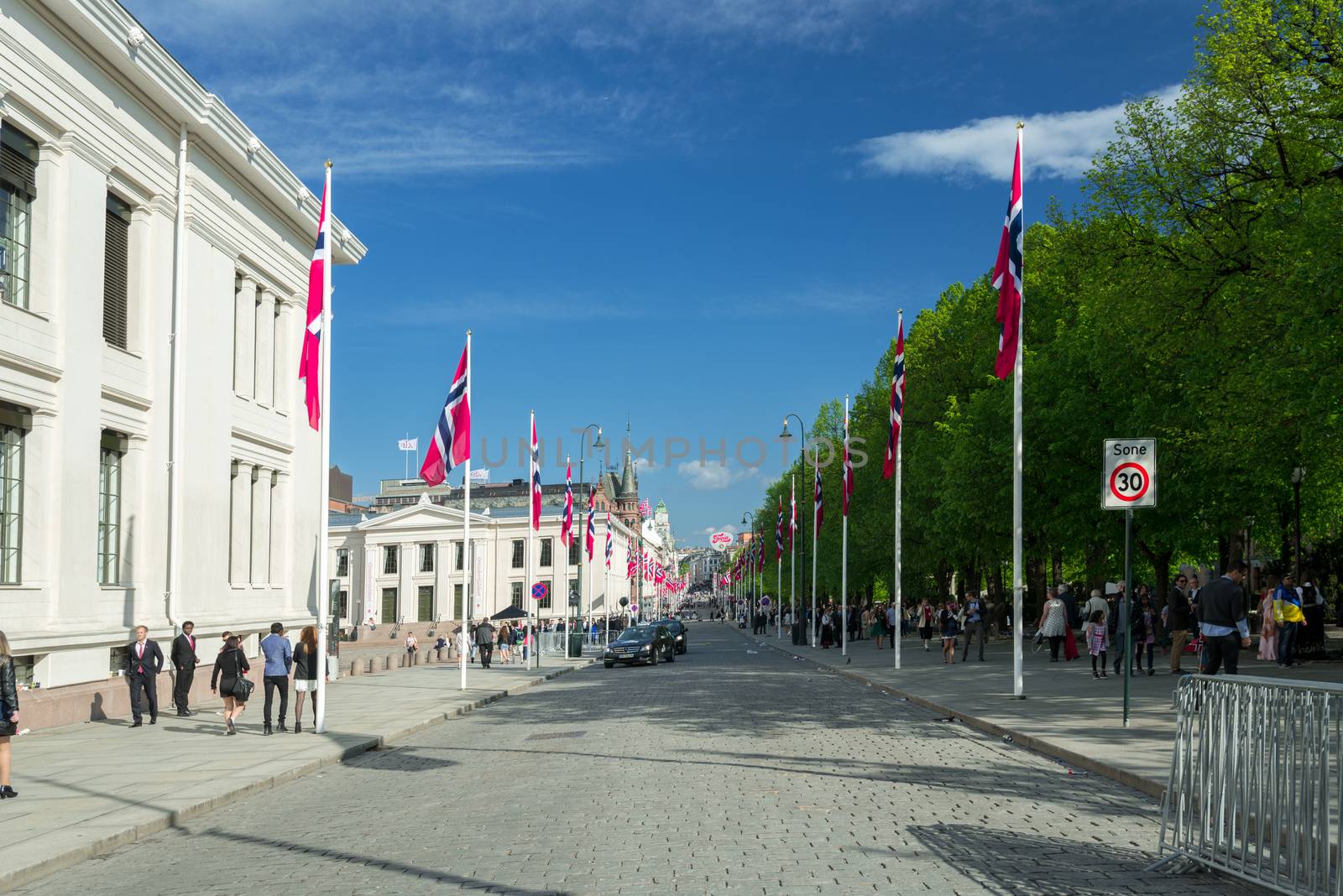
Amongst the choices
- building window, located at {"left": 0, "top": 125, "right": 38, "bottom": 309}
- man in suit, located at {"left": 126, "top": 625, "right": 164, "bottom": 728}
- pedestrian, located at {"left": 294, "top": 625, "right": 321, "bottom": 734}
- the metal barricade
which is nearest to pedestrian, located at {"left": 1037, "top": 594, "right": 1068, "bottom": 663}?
pedestrian, located at {"left": 294, "top": 625, "right": 321, "bottom": 734}

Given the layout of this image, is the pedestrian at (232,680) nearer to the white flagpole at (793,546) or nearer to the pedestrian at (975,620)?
the pedestrian at (975,620)

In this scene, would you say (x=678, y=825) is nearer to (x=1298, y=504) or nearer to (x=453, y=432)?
(x=453, y=432)

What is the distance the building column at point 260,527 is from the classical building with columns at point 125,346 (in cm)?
7

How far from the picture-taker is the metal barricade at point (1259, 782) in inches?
264

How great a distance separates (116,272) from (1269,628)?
24.3m

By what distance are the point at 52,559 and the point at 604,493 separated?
151727 mm

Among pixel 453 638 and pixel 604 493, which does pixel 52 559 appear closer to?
pixel 453 638

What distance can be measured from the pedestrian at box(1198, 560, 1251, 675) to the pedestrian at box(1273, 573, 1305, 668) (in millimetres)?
7281

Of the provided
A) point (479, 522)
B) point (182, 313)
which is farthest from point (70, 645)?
point (479, 522)

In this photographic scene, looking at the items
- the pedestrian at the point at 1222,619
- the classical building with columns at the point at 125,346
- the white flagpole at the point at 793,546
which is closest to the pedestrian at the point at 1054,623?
the pedestrian at the point at 1222,619

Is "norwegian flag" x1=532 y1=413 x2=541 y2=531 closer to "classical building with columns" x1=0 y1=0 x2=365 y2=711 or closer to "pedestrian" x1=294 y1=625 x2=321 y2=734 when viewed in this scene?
"classical building with columns" x1=0 y1=0 x2=365 y2=711

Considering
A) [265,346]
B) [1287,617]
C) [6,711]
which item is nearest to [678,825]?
[6,711]

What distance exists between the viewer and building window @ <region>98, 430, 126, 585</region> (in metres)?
22.9

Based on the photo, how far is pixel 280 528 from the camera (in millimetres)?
33625
